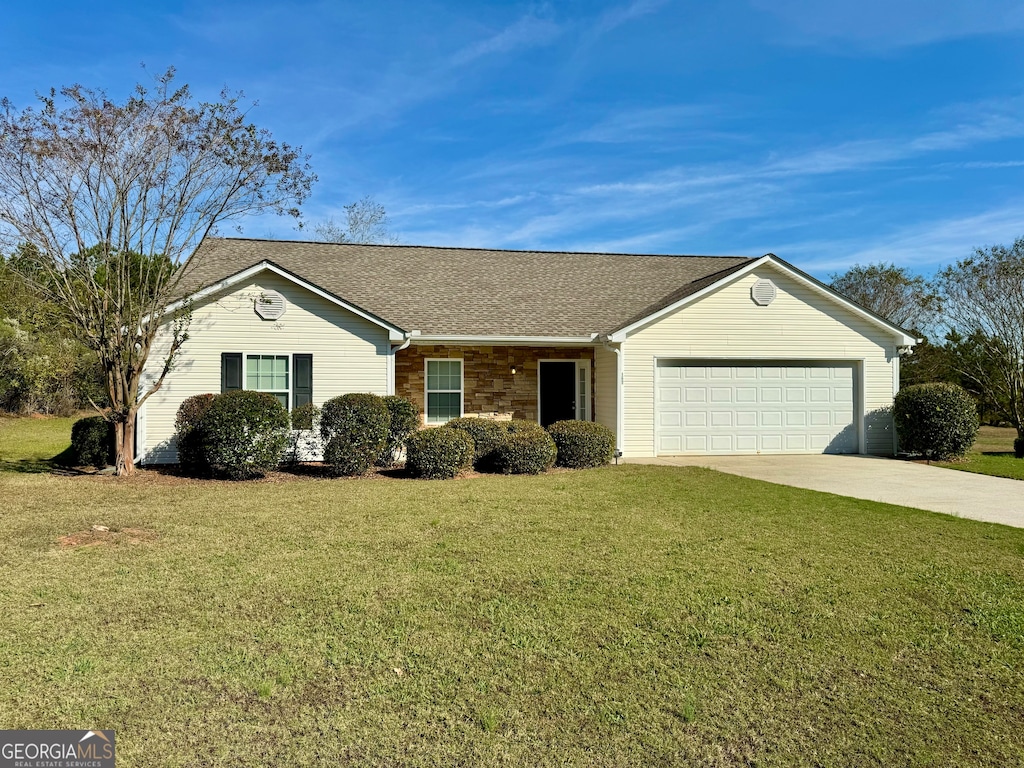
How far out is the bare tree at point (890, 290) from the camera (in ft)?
106

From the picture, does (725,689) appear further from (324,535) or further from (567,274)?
(567,274)

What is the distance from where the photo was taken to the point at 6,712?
11.9 feet

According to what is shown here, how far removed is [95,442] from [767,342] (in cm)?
1490

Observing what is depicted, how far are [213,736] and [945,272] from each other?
2560cm

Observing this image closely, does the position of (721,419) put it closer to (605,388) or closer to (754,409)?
(754,409)

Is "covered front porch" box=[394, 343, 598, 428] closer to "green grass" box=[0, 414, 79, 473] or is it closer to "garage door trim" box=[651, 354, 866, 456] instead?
"garage door trim" box=[651, 354, 866, 456]

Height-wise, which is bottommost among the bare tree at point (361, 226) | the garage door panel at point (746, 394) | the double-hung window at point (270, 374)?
the garage door panel at point (746, 394)

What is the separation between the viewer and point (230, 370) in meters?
14.1

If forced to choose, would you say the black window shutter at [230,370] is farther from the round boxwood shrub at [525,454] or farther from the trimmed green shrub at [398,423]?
the round boxwood shrub at [525,454]

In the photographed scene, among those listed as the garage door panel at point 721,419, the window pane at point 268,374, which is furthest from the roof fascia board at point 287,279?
the garage door panel at point 721,419

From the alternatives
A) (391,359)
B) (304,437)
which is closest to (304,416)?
(304,437)

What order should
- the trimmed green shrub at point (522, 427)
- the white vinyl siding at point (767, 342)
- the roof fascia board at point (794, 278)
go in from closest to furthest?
1. the trimmed green shrub at point (522, 427)
2. the roof fascia board at point (794, 278)
3. the white vinyl siding at point (767, 342)

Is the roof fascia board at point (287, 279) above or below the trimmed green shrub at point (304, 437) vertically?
above

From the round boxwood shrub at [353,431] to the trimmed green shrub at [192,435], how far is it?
234 cm
